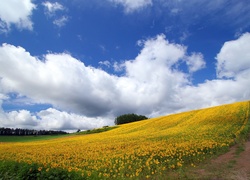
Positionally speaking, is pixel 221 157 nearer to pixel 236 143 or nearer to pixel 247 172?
pixel 247 172

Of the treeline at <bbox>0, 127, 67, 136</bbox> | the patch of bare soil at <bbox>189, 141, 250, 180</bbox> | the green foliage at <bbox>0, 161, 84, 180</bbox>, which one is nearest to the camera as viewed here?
the green foliage at <bbox>0, 161, 84, 180</bbox>

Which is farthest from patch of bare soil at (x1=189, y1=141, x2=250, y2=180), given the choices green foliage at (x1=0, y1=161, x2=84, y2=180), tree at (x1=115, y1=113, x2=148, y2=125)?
tree at (x1=115, y1=113, x2=148, y2=125)

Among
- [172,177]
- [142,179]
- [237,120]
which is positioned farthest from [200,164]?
[237,120]

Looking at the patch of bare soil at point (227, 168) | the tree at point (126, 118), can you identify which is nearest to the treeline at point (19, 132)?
the tree at point (126, 118)

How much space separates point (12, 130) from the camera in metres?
128

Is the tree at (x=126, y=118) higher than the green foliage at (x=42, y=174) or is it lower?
higher

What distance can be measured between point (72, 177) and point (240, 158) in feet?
35.7

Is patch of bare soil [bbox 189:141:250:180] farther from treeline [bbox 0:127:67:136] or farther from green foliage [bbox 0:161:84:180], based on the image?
treeline [bbox 0:127:67:136]

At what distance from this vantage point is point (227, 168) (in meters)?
12.5

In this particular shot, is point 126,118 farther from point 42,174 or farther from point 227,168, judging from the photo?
point 42,174

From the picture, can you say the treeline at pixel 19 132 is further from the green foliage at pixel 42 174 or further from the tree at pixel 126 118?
the green foliage at pixel 42 174

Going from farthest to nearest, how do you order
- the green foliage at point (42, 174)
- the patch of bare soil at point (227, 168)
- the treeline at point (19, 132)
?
the treeline at point (19, 132) → the patch of bare soil at point (227, 168) → the green foliage at point (42, 174)

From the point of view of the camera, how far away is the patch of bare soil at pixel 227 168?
1109 cm

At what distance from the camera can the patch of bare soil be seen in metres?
11.1
